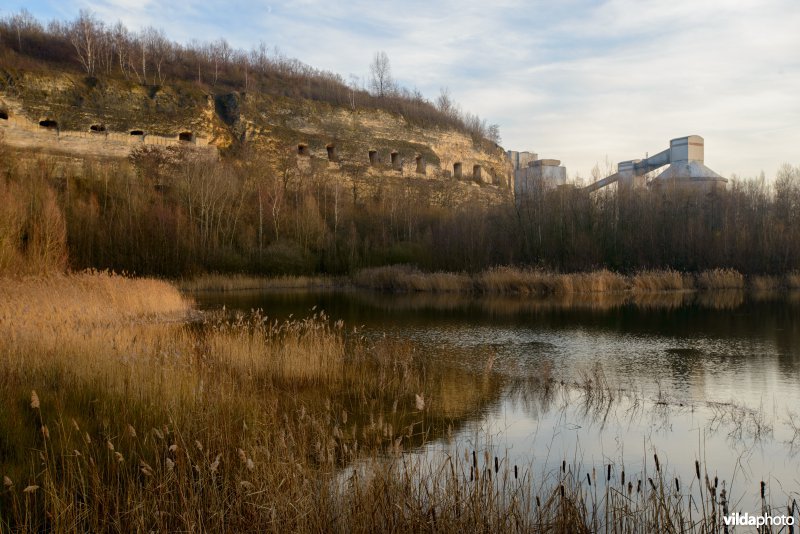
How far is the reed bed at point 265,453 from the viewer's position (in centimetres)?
352

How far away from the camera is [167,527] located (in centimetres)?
354

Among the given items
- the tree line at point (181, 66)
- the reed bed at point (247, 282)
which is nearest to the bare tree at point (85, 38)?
the tree line at point (181, 66)

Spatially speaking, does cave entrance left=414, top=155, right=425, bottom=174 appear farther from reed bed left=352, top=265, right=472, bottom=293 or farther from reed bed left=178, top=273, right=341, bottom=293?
reed bed left=178, top=273, right=341, bottom=293

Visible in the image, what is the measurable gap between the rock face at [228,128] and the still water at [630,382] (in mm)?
19117

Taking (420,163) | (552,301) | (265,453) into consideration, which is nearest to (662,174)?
(420,163)

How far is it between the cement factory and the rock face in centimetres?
698

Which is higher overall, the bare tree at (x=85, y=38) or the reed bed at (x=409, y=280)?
the bare tree at (x=85, y=38)

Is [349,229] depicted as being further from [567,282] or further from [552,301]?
[552,301]

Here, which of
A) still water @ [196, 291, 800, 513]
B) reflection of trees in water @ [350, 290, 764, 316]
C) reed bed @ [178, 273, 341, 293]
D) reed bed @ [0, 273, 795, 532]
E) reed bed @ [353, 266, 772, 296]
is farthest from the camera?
reed bed @ [178, 273, 341, 293]

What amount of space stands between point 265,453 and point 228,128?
36142 millimetres

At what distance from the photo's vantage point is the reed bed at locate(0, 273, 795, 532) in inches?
139

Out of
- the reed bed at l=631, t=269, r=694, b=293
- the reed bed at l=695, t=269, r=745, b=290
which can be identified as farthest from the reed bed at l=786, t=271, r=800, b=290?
the reed bed at l=631, t=269, r=694, b=293

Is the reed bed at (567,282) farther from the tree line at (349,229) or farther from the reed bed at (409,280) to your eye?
the tree line at (349,229)

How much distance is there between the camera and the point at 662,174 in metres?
39.0
